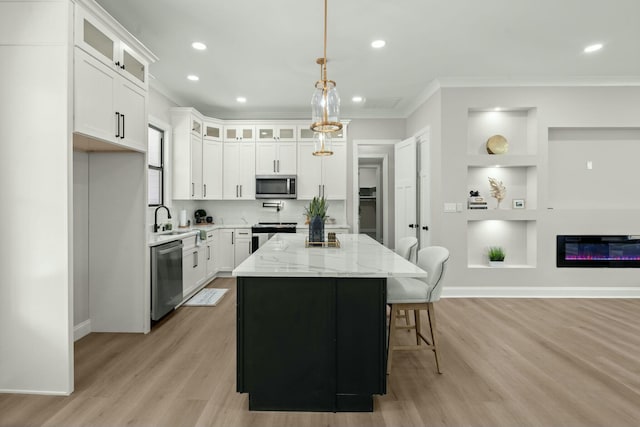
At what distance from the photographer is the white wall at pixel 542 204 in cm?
448

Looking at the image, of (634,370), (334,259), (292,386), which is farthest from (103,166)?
(634,370)

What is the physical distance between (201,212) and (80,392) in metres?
3.96

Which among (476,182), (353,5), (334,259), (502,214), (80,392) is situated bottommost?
(80,392)

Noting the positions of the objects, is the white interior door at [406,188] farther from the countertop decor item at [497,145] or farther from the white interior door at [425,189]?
the countertop decor item at [497,145]

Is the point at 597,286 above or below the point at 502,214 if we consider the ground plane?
below

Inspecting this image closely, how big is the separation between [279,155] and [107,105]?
3.30m

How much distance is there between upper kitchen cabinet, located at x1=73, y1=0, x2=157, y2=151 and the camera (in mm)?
2330

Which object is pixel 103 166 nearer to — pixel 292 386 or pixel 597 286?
pixel 292 386

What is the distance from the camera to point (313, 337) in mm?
2021

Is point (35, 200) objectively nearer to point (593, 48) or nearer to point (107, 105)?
point (107, 105)

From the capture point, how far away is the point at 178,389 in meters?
2.28

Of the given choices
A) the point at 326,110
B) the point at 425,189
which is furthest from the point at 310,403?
the point at 425,189

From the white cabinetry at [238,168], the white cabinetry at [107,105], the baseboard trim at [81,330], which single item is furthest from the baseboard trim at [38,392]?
the white cabinetry at [238,168]

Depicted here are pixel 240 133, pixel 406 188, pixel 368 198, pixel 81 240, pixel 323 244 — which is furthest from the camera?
pixel 368 198
